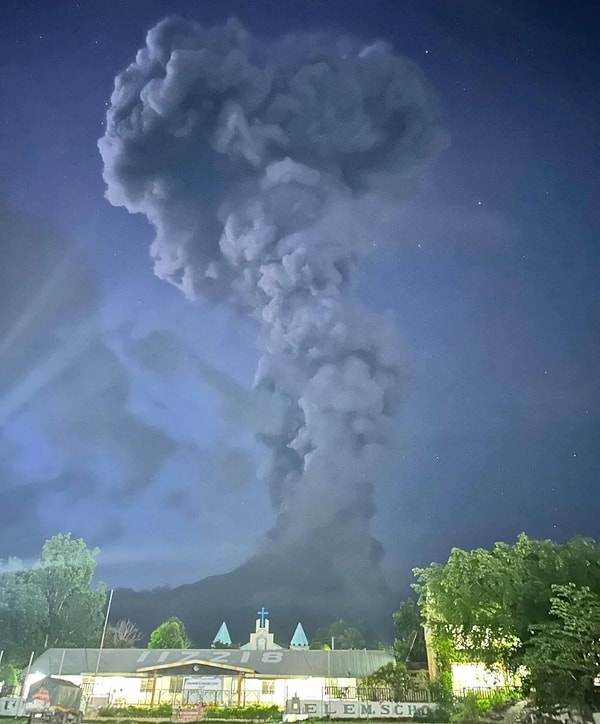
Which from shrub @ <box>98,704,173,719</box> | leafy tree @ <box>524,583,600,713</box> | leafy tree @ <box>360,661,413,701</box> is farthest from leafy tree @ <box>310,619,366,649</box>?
leafy tree @ <box>524,583,600,713</box>

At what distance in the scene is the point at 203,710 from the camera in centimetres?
3184

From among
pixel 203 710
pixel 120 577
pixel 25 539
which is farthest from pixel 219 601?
pixel 203 710

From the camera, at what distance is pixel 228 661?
4897 centimetres

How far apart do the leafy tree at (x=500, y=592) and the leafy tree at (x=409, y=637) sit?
61.9 feet

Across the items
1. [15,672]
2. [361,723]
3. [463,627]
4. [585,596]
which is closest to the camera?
[585,596]

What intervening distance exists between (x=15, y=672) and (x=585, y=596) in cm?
4829

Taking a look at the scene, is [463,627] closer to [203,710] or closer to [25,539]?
[203,710]

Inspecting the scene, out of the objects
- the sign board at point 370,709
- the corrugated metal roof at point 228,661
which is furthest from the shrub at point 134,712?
the corrugated metal roof at point 228,661

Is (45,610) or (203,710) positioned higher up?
(45,610)

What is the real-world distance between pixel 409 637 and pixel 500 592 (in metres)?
40.1

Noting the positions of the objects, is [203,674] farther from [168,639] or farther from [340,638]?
[340,638]

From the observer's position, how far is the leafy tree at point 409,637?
56.0m

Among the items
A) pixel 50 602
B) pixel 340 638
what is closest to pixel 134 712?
pixel 50 602

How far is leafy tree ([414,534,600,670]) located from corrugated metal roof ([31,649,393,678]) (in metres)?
18.4
